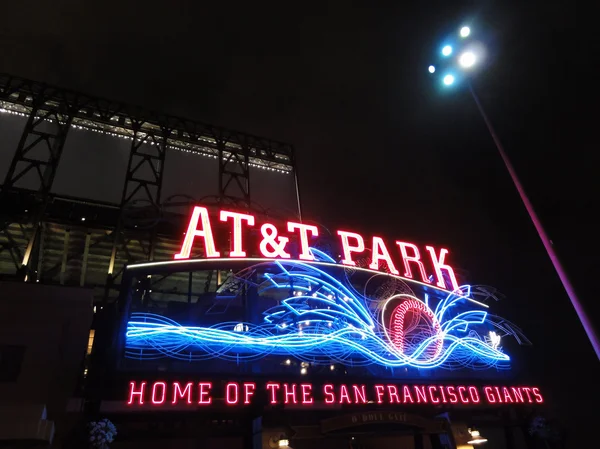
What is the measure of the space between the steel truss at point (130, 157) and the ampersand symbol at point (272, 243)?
4743 millimetres

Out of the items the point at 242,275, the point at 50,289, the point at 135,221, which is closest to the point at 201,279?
the point at 135,221

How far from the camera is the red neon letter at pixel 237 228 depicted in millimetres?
12711

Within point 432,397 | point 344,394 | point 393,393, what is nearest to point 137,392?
point 344,394

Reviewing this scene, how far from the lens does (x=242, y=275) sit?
501 inches

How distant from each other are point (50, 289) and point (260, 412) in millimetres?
5884

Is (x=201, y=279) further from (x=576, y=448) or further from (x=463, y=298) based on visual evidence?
(x=576, y=448)

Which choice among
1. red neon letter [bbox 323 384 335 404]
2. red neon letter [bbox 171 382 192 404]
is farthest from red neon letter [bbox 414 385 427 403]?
red neon letter [bbox 171 382 192 404]

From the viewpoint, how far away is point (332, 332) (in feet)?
41.0

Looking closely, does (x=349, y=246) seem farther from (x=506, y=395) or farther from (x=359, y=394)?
(x=506, y=395)

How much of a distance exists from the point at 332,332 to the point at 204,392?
4129 mm

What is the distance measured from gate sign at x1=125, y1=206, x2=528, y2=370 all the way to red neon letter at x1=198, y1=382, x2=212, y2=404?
2.56ft

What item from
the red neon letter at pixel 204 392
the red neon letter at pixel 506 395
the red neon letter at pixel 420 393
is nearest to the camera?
the red neon letter at pixel 204 392

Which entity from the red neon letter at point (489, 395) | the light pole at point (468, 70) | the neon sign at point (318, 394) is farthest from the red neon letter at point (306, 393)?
the light pole at point (468, 70)

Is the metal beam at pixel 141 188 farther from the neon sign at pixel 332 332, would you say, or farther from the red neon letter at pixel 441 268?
the red neon letter at pixel 441 268
